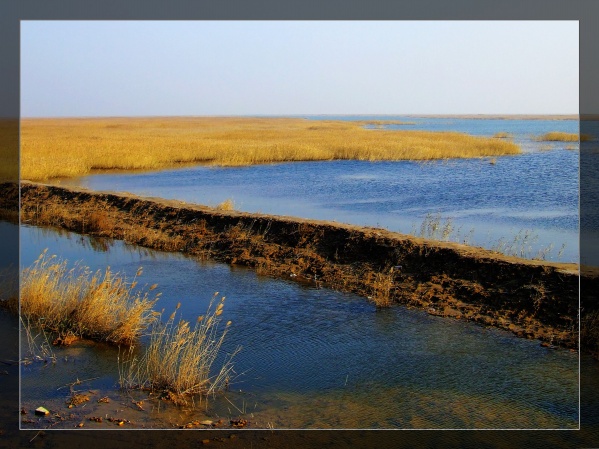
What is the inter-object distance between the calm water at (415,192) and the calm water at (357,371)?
3.13 metres

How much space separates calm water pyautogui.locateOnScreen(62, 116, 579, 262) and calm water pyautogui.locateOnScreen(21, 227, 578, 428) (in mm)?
3134

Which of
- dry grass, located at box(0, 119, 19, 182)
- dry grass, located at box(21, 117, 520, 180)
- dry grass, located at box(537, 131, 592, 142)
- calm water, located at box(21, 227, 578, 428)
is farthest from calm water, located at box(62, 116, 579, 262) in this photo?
Answer: calm water, located at box(21, 227, 578, 428)

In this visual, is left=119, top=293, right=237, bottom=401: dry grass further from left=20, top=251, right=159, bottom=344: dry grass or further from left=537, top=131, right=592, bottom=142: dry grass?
left=537, top=131, right=592, bottom=142: dry grass

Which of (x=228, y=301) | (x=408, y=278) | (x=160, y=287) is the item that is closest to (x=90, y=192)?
(x=160, y=287)

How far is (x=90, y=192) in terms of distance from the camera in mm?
14008

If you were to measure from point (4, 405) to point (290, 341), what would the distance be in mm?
2711

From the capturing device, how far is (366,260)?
30.6ft

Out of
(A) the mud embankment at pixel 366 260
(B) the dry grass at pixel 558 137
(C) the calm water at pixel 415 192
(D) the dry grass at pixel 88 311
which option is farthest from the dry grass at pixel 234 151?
(D) the dry grass at pixel 88 311

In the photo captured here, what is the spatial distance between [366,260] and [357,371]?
297 cm

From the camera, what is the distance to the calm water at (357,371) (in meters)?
5.68

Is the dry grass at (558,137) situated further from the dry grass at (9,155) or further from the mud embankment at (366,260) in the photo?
the dry grass at (9,155)

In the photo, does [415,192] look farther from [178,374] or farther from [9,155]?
[178,374]

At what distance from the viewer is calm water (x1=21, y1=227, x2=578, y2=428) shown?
568cm
